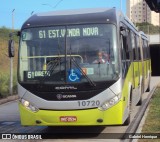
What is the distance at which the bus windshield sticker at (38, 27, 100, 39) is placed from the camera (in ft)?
33.8

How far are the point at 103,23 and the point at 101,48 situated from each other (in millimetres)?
613

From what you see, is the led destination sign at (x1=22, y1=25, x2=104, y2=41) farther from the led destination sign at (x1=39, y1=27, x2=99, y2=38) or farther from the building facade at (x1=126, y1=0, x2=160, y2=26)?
the building facade at (x1=126, y1=0, x2=160, y2=26)

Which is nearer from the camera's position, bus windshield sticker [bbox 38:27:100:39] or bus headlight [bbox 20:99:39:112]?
bus headlight [bbox 20:99:39:112]

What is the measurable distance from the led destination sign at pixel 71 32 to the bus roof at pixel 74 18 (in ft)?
0.59

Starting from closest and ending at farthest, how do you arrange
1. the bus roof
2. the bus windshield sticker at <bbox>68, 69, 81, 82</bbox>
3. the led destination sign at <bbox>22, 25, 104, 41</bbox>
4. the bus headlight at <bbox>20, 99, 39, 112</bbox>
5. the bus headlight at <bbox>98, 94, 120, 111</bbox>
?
the bus headlight at <bbox>98, 94, 120, 111</bbox> → the bus windshield sticker at <bbox>68, 69, 81, 82</bbox> → the bus headlight at <bbox>20, 99, 39, 112</bbox> → the led destination sign at <bbox>22, 25, 104, 41</bbox> → the bus roof

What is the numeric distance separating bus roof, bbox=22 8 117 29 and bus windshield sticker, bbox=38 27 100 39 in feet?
0.59

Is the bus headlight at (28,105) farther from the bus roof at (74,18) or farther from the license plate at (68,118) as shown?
the bus roof at (74,18)

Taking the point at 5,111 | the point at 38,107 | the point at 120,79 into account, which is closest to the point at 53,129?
the point at 38,107

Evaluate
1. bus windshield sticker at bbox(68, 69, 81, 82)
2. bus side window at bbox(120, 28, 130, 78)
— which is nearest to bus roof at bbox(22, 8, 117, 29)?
bus side window at bbox(120, 28, 130, 78)

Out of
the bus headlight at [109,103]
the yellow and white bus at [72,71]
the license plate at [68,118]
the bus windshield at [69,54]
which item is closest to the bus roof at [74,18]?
the yellow and white bus at [72,71]

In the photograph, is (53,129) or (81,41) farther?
(53,129)

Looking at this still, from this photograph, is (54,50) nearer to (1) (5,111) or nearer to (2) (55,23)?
(2) (55,23)

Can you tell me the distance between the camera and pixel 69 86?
10.0 m

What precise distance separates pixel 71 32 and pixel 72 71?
3.22ft
